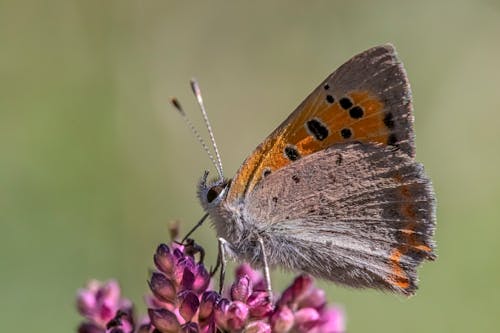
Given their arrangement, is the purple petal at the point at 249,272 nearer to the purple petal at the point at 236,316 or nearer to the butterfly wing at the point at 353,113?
the butterfly wing at the point at 353,113

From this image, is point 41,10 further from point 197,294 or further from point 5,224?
point 197,294

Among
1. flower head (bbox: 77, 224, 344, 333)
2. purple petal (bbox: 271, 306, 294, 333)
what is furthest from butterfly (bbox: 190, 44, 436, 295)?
purple petal (bbox: 271, 306, 294, 333)

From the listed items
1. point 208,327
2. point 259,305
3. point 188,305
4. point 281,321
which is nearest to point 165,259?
point 188,305

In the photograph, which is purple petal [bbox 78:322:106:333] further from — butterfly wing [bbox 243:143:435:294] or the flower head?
butterfly wing [bbox 243:143:435:294]

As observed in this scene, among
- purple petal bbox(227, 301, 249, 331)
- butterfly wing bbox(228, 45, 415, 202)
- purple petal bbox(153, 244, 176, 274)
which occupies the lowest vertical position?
purple petal bbox(227, 301, 249, 331)

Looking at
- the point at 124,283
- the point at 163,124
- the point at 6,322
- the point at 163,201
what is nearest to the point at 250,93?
the point at 163,124
